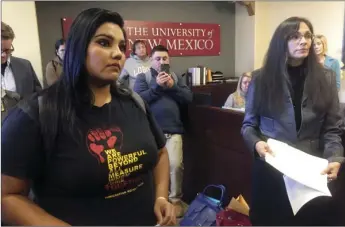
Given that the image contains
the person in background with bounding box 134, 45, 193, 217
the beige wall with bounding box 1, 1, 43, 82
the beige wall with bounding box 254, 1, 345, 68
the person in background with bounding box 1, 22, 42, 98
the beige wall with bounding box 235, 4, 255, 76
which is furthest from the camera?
the beige wall with bounding box 235, 4, 255, 76

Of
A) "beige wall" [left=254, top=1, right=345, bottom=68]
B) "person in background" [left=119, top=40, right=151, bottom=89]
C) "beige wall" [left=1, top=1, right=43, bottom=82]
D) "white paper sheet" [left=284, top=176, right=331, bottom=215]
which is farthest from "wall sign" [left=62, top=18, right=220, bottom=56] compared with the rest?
"white paper sheet" [left=284, top=176, right=331, bottom=215]

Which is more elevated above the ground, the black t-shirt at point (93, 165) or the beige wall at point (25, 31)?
the beige wall at point (25, 31)

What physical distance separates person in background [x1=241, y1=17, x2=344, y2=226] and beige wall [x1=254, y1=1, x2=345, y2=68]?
86.0 inches

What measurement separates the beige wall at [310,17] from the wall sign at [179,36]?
60 centimetres

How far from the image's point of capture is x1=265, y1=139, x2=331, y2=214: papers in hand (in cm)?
102

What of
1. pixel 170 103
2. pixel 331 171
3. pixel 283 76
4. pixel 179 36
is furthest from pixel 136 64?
pixel 331 171

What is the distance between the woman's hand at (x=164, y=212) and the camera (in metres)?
0.89

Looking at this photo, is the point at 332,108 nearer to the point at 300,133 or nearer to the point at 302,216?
the point at 300,133

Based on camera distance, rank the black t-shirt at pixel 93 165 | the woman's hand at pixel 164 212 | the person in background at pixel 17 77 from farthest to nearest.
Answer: the person in background at pixel 17 77 → the woman's hand at pixel 164 212 → the black t-shirt at pixel 93 165

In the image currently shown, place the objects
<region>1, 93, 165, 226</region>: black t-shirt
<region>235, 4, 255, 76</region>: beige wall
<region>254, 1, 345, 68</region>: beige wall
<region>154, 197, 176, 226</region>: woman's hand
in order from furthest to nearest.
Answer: <region>235, 4, 255, 76</region>: beige wall < <region>254, 1, 345, 68</region>: beige wall < <region>154, 197, 176, 226</region>: woman's hand < <region>1, 93, 165, 226</region>: black t-shirt

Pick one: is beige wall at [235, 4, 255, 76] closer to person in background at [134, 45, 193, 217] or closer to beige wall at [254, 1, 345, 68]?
beige wall at [254, 1, 345, 68]

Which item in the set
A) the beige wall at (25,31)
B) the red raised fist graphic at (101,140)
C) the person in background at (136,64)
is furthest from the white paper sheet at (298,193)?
the beige wall at (25,31)

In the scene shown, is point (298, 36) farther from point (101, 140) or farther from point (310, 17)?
point (310, 17)

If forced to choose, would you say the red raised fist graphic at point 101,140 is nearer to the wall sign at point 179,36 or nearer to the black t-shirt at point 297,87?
the black t-shirt at point 297,87
